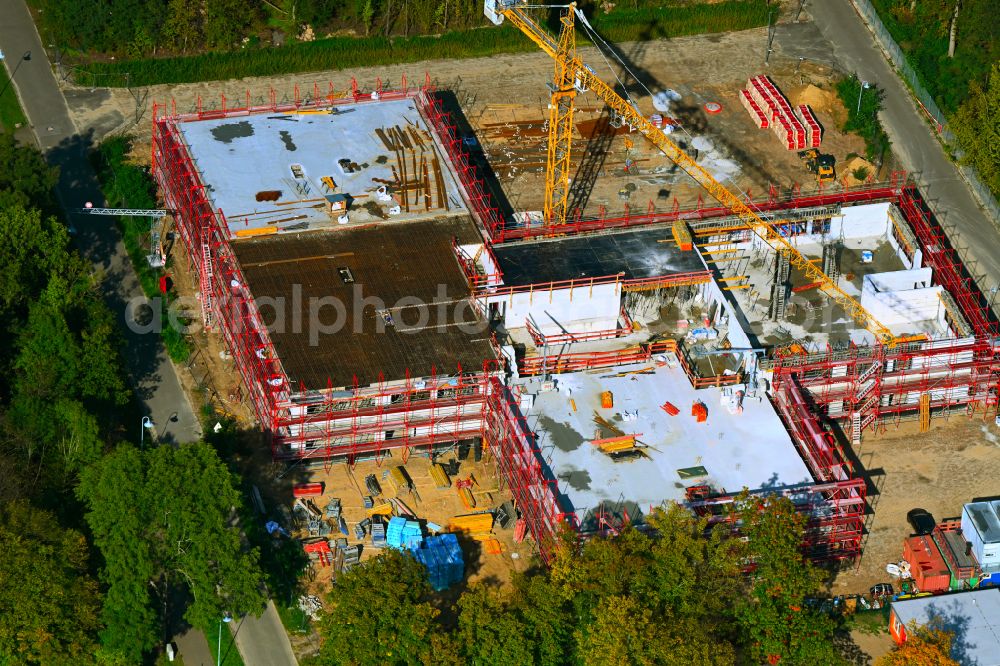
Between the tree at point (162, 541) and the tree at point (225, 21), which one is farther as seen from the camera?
the tree at point (225, 21)

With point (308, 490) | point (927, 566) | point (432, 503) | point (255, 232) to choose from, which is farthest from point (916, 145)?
point (308, 490)

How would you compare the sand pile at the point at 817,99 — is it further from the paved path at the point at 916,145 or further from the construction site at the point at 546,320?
the construction site at the point at 546,320

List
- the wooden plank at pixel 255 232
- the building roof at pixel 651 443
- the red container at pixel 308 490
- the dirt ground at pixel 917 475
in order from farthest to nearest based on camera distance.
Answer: the wooden plank at pixel 255 232
the red container at pixel 308 490
the dirt ground at pixel 917 475
the building roof at pixel 651 443

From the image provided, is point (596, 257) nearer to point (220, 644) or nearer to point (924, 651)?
point (924, 651)

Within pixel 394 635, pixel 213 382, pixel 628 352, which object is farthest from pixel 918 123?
pixel 394 635

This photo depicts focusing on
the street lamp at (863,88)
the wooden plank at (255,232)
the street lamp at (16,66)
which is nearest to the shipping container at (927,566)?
the wooden plank at (255,232)

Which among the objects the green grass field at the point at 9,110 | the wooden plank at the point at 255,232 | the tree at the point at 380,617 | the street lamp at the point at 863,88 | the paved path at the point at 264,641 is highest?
the green grass field at the point at 9,110
